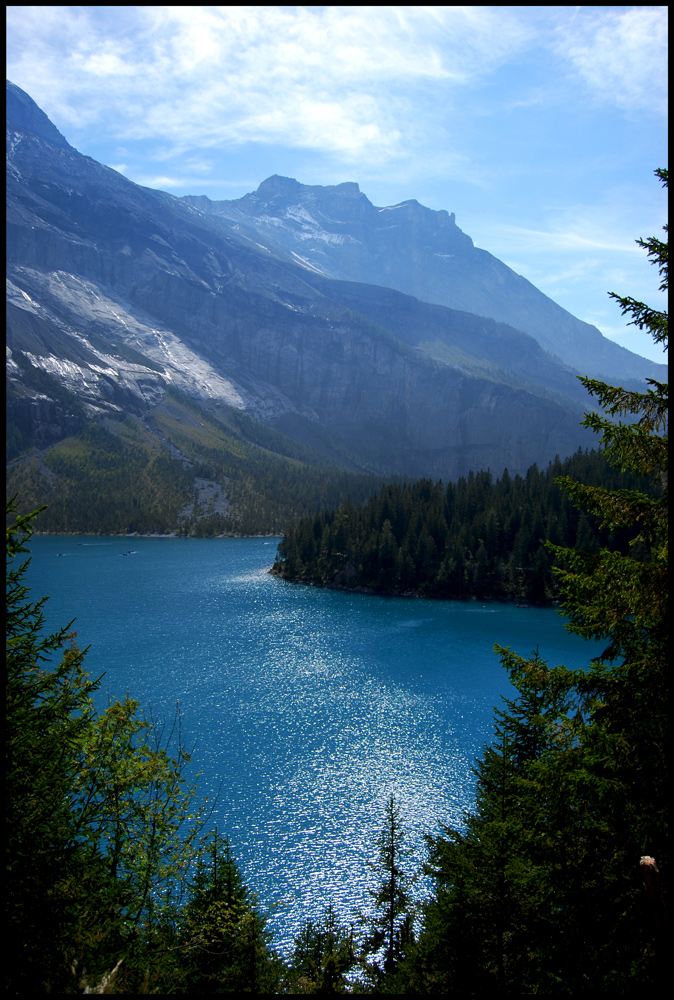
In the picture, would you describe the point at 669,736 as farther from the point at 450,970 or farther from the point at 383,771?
the point at 383,771

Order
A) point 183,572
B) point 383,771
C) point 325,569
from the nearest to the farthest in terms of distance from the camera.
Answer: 1. point 383,771
2. point 325,569
3. point 183,572

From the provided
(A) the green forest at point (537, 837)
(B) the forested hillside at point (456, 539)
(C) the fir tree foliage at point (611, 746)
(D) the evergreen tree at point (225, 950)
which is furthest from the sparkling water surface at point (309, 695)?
(C) the fir tree foliage at point (611, 746)

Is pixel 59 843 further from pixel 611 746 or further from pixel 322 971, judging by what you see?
pixel 611 746

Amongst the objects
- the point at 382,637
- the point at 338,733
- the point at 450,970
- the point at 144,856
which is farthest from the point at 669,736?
the point at 382,637

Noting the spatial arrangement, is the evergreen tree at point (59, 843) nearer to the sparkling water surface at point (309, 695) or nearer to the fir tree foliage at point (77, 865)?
the fir tree foliage at point (77, 865)

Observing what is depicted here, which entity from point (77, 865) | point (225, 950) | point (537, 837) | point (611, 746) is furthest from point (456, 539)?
point (77, 865)

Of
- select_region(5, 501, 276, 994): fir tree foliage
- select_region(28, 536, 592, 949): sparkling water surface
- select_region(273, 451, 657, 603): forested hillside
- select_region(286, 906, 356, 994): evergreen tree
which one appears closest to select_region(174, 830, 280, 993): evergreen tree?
select_region(5, 501, 276, 994): fir tree foliage
